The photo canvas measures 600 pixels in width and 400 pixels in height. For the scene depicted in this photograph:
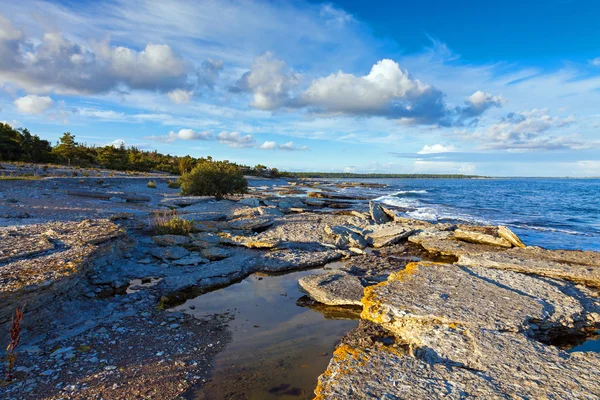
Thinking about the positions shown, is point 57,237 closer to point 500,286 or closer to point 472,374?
point 472,374

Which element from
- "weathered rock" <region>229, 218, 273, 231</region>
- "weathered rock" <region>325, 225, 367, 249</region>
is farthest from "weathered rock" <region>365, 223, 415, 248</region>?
"weathered rock" <region>229, 218, 273, 231</region>

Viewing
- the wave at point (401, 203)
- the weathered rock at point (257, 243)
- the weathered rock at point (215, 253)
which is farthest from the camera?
the wave at point (401, 203)

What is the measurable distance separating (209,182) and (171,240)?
613 inches

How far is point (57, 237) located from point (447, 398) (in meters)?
9.41

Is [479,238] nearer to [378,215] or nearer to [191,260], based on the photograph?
[378,215]

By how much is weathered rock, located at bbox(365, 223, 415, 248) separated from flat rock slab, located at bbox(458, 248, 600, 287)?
368 centimetres

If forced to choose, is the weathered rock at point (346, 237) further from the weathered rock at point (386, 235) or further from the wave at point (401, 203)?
the wave at point (401, 203)

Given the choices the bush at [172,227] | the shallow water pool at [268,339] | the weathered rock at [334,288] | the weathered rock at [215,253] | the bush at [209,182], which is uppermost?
the bush at [209,182]

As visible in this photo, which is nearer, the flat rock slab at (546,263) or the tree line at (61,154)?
the flat rock slab at (546,263)

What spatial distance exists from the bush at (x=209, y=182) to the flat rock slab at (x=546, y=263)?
19.7 metres

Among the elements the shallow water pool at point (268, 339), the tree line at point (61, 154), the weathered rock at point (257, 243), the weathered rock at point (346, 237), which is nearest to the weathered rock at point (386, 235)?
the weathered rock at point (346, 237)

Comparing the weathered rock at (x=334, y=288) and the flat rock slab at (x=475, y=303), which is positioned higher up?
the flat rock slab at (x=475, y=303)

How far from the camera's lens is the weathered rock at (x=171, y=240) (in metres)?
10.7

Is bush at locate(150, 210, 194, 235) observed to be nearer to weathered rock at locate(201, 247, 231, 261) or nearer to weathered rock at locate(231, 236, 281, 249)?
weathered rock at locate(231, 236, 281, 249)
